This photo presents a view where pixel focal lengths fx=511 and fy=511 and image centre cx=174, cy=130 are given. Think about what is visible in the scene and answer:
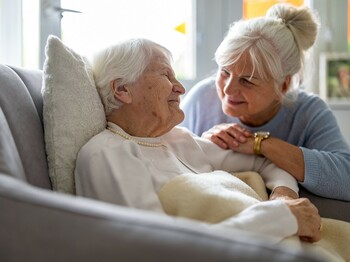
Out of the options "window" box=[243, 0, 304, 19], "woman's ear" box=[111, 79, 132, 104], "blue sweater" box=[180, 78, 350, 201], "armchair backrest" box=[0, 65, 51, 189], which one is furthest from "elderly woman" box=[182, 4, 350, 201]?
"window" box=[243, 0, 304, 19]

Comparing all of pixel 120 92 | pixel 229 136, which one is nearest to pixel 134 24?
pixel 229 136

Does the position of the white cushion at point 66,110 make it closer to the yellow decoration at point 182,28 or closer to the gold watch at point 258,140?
the gold watch at point 258,140

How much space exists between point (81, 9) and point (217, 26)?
82cm

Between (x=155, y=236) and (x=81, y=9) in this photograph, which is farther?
(x=81, y=9)

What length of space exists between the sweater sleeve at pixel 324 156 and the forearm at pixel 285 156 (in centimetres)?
2

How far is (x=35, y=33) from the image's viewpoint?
6.87 feet

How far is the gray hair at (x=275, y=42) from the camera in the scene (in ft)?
6.07

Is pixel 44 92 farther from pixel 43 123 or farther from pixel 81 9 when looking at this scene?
pixel 81 9

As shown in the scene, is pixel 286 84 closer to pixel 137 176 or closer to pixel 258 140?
pixel 258 140

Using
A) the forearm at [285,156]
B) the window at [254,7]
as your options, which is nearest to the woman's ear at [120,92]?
the forearm at [285,156]

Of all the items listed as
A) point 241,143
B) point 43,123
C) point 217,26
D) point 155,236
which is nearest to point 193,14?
point 217,26

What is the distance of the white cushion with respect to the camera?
1.31 meters

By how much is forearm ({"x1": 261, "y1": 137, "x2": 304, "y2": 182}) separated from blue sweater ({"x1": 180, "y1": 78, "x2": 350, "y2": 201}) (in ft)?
0.07

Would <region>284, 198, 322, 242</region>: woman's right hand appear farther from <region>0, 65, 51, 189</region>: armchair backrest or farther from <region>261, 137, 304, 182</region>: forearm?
<region>0, 65, 51, 189</region>: armchair backrest
